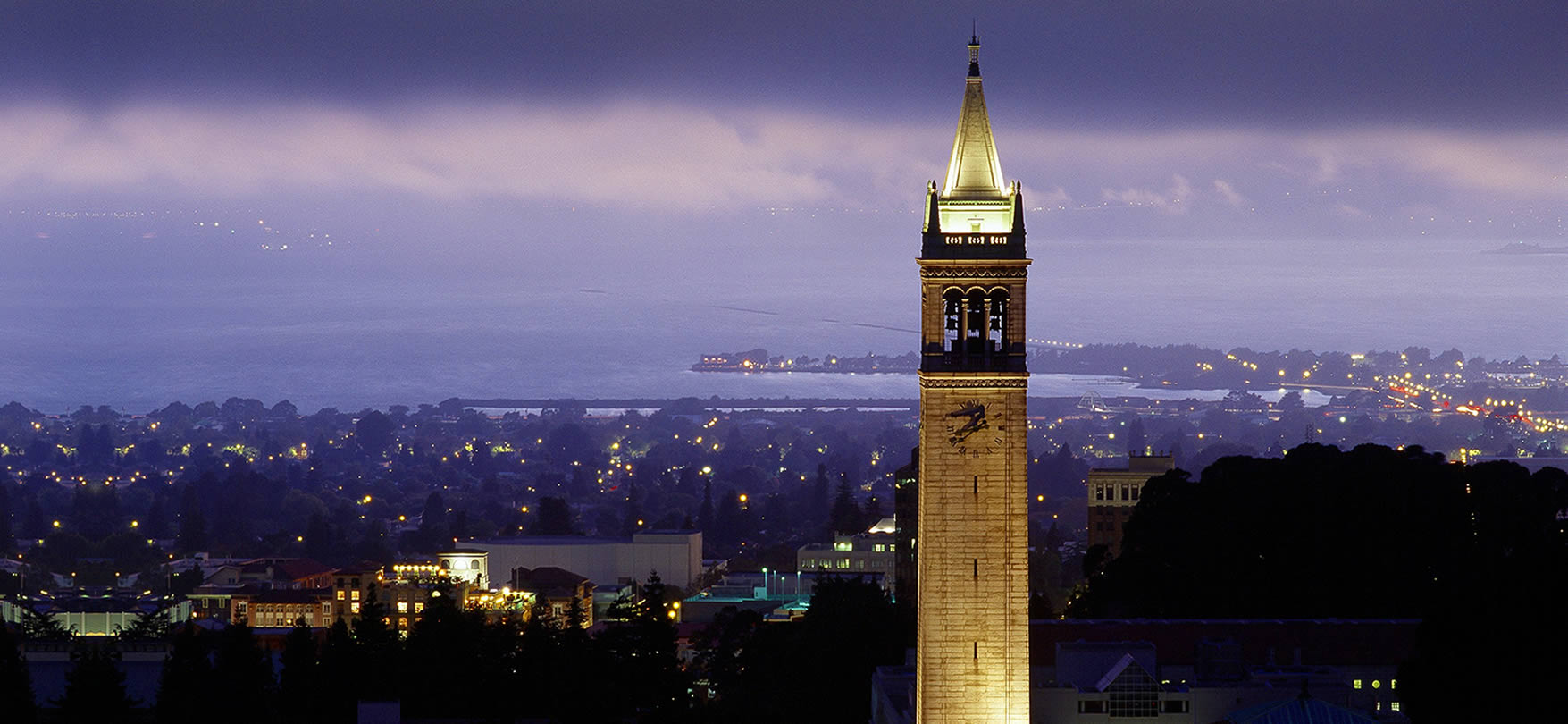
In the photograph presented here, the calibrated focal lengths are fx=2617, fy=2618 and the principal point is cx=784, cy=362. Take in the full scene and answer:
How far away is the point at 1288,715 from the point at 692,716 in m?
17.8

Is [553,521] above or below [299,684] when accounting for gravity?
below

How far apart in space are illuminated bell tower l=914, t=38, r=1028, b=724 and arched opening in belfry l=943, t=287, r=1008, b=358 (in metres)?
0.04

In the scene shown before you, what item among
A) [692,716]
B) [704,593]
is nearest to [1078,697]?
[692,716]

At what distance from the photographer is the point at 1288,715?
47.5m

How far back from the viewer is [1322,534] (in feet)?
222

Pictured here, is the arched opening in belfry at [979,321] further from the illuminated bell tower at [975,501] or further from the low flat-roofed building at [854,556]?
the low flat-roofed building at [854,556]

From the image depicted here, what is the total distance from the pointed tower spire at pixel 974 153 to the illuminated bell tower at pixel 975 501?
575mm

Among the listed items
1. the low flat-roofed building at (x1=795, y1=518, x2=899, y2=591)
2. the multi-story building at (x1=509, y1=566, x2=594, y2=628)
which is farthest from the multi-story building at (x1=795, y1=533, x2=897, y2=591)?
the multi-story building at (x1=509, y1=566, x2=594, y2=628)

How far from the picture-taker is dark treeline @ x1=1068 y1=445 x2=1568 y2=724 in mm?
65812

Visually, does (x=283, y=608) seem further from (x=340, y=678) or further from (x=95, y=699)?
(x=95, y=699)

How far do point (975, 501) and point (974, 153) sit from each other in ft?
19.6

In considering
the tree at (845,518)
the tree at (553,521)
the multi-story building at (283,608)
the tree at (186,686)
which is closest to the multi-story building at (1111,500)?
the tree at (845,518)

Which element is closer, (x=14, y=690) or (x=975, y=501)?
(x=975, y=501)

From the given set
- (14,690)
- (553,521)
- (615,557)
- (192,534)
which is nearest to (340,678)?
(14,690)
